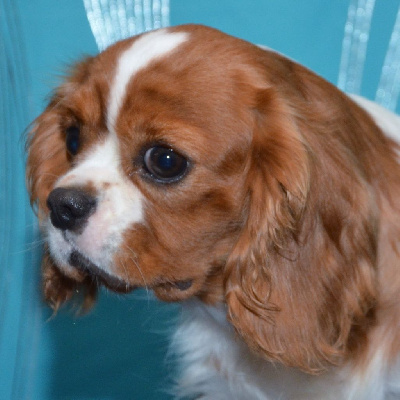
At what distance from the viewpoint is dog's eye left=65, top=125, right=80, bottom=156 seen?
1655 millimetres

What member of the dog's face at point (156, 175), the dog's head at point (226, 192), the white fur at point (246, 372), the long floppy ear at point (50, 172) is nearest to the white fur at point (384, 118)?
the white fur at point (246, 372)

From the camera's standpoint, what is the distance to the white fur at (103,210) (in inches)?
56.5

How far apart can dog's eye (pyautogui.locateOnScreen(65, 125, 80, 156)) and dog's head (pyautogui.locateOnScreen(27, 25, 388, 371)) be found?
43mm

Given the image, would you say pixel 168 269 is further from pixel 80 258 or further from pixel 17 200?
pixel 17 200

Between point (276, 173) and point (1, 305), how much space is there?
1.29 meters

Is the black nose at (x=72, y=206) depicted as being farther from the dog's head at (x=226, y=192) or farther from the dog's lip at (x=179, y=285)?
the dog's lip at (x=179, y=285)

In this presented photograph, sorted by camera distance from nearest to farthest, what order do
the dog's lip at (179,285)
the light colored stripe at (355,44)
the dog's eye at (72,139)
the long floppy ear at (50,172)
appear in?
1. the dog's lip at (179,285)
2. the dog's eye at (72,139)
3. the long floppy ear at (50,172)
4. the light colored stripe at (355,44)

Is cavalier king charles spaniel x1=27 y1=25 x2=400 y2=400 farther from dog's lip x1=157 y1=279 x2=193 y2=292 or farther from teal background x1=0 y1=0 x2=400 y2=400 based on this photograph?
teal background x1=0 y1=0 x2=400 y2=400

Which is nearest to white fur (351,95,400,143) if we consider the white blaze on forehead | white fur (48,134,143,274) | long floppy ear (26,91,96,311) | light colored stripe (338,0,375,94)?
the white blaze on forehead

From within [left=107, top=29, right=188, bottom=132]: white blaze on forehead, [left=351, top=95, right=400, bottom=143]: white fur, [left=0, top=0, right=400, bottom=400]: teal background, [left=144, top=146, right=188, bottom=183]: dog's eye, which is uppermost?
[left=107, top=29, right=188, bottom=132]: white blaze on forehead

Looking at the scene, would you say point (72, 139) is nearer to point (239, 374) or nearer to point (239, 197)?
point (239, 197)

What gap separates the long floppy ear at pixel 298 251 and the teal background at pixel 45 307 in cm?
84

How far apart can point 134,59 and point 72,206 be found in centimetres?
31

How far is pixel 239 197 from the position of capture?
1.52 metres
